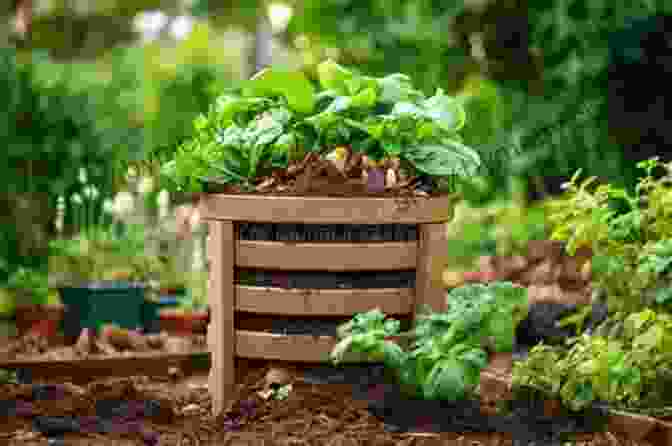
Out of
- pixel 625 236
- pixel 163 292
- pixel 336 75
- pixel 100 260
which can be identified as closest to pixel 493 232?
A: pixel 163 292

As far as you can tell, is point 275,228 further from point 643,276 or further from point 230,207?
point 643,276

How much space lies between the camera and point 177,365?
4.64 metres

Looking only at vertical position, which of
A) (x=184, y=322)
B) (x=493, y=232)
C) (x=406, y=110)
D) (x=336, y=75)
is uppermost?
(x=336, y=75)

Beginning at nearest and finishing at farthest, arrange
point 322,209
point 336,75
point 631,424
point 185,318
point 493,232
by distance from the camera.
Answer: point 631,424 < point 322,209 < point 336,75 < point 185,318 < point 493,232

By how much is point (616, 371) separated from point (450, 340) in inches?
22.0

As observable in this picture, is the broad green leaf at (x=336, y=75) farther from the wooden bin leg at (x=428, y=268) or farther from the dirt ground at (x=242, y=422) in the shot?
the dirt ground at (x=242, y=422)

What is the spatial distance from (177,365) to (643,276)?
193 cm

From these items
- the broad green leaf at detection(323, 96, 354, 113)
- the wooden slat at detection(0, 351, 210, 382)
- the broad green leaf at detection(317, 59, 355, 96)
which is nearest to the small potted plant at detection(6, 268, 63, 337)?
the wooden slat at detection(0, 351, 210, 382)

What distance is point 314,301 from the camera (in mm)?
3406

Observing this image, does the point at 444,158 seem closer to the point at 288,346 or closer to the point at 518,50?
the point at 288,346

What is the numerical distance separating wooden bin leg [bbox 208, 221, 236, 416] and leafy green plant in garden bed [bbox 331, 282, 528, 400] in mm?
435

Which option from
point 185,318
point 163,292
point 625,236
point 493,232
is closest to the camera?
point 625,236

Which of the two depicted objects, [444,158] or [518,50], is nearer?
[444,158]

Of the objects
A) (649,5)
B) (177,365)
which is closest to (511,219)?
(649,5)
